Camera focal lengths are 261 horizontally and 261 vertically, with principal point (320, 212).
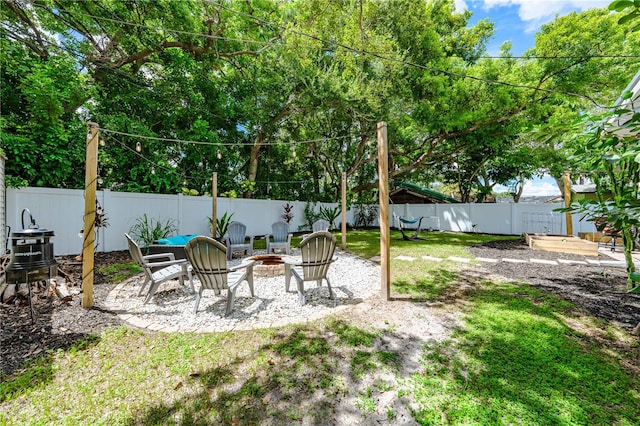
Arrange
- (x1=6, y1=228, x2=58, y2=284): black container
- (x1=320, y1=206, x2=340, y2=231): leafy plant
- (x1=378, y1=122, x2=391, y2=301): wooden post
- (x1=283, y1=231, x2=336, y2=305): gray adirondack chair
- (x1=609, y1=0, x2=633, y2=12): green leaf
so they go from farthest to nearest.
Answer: (x1=320, y1=206, x2=340, y2=231): leafy plant < (x1=283, y1=231, x2=336, y2=305): gray adirondack chair < (x1=378, y1=122, x2=391, y2=301): wooden post < (x1=6, y1=228, x2=58, y2=284): black container < (x1=609, y1=0, x2=633, y2=12): green leaf

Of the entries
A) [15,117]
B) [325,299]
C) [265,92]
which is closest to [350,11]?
[265,92]

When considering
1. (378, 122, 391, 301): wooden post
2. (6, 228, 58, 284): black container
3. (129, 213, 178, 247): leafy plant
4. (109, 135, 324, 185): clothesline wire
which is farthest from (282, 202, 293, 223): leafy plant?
(6, 228, 58, 284): black container

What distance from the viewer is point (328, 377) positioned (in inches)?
83.2

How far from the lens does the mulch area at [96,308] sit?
2.59 metres

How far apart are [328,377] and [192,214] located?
8328 millimetres

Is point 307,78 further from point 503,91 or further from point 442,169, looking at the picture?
point 442,169

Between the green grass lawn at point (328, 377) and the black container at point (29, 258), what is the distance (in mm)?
1073

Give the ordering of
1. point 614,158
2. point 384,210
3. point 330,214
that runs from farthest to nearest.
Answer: point 330,214, point 384,210, point 614,158

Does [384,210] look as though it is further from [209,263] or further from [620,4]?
[620,4]

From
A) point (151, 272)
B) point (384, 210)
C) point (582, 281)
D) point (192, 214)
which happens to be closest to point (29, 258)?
point (151, 272)

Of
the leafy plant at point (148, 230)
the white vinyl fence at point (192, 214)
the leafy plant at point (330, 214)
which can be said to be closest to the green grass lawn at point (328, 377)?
the white vinyl fence at point (192, 214)

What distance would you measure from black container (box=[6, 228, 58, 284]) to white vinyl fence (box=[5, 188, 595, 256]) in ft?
12.9

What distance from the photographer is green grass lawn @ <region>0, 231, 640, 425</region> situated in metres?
1.74

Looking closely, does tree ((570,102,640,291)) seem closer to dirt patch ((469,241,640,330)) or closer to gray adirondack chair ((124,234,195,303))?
dirt patch ((469,241,640,330))
